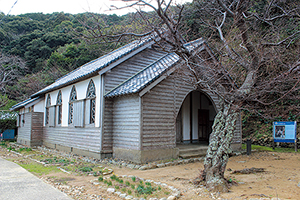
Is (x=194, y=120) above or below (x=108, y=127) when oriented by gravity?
above

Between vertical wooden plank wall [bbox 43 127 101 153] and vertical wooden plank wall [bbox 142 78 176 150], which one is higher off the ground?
vertical wooden plank wall [bbox 142 78 176 150]

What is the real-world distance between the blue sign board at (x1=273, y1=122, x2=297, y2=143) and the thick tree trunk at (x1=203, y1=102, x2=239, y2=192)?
8.38 meters

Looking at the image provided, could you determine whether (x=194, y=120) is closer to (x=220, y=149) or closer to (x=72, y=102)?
(x=72, y=102)

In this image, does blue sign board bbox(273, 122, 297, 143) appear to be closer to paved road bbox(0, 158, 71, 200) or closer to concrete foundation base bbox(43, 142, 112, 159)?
concrete foundation base bbox(43, 142, 112, 159)

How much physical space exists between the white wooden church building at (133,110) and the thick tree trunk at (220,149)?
335 cm

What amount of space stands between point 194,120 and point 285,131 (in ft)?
17.2

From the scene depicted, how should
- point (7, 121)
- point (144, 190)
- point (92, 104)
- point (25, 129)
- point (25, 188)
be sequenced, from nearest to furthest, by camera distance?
point (144, 190) < point (25, 188) < point (92, 104) < point (25, 129) < point (7, 121)

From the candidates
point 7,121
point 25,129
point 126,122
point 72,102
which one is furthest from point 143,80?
point 7,121

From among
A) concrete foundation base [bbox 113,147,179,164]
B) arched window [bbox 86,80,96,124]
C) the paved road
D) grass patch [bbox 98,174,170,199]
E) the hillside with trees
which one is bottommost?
the paved road

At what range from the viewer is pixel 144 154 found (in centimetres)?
920

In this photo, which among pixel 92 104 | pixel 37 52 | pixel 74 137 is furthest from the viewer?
pixel 37 52

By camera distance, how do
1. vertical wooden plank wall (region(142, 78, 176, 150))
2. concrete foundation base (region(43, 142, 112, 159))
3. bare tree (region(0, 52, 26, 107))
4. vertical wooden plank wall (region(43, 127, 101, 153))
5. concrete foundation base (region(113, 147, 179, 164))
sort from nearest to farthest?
concrete foundation base (region(113, 147, 179, 164)) < vertical wooden plank wall (region(142, 78, 176, 150)) < concrete foundation base (region(43, 142, 112, 159)) < vertical wooden plank wall (region(43, 127, 101, 153)) < bare tree (region(0, 52, 26, 107))

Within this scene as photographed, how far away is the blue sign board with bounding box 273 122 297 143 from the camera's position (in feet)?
40.2

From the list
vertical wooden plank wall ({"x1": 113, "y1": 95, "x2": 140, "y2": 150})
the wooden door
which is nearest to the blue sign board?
the wooden door
